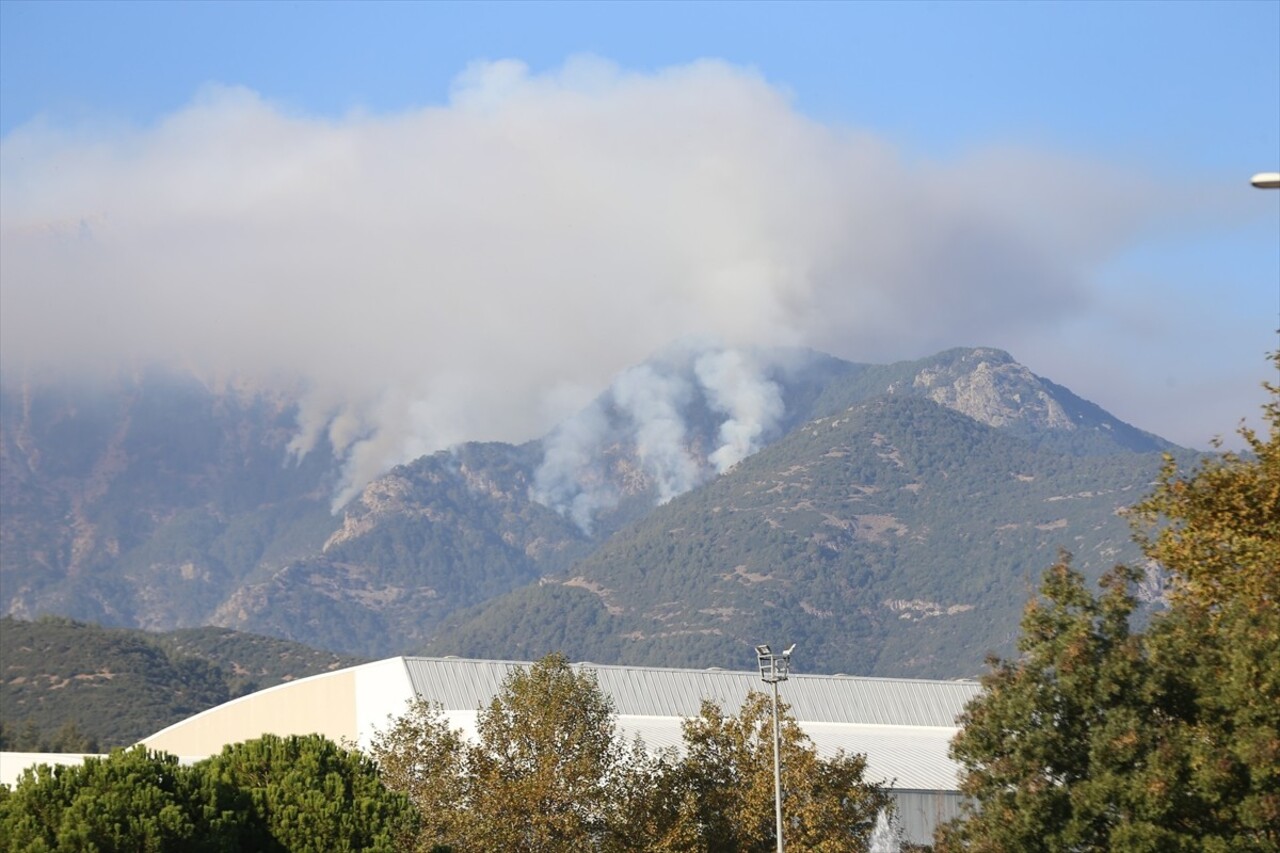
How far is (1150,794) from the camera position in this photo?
3425 cm

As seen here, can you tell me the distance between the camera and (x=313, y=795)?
33188 millimetres

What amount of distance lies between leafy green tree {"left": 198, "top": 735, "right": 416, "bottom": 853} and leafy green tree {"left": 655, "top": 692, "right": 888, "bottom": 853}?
14.2m

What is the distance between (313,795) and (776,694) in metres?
17.0

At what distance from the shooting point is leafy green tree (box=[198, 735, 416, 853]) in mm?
33000

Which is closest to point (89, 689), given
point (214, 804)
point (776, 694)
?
point (776, 694)

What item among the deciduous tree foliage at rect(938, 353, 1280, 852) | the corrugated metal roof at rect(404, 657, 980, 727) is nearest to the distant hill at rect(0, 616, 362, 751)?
the corrugated metal roof at rect(404, 657, 980, 727)

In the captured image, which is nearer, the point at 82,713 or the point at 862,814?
the point at 862,814

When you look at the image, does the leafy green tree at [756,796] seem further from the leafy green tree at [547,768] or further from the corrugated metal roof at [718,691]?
the corrugated metal roof at [718,691]

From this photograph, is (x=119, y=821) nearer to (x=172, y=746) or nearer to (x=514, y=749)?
(x=514, y=749)

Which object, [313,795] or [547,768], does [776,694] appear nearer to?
[547,768]

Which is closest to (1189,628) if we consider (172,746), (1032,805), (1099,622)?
(1099,622)

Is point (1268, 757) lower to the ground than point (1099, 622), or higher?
lower

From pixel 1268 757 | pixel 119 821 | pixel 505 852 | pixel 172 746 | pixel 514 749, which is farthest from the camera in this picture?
pixel 172 746

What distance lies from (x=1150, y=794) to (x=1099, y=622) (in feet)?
14.2
